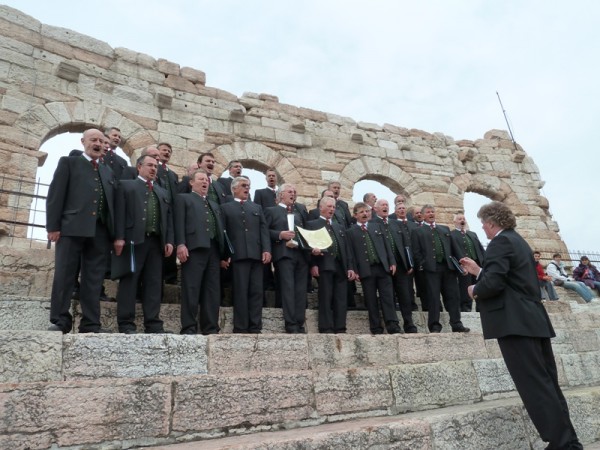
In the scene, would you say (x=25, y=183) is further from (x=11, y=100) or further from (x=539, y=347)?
(x=539, y=347)

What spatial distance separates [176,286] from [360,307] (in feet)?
8.94

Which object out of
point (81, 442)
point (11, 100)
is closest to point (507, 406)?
point (81, 442)

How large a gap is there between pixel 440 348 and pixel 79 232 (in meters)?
3.83

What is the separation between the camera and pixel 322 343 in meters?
4.14

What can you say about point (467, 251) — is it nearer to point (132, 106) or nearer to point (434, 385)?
point (434, 385)

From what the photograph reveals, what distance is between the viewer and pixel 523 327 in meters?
3.18

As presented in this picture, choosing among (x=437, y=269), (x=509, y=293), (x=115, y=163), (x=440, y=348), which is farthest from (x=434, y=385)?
(x=115, y=163)

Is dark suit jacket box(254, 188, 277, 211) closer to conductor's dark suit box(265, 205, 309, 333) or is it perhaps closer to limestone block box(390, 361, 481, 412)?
conductor's dark suit box(265, 205, 309, 333)

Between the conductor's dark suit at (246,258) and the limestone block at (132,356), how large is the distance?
1.03 metres

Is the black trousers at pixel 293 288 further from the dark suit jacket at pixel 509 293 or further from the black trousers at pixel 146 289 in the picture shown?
the dark suit jacket at pixel 509 293

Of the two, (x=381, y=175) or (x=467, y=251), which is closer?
(x=467, y=251)

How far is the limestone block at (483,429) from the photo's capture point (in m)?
3.33

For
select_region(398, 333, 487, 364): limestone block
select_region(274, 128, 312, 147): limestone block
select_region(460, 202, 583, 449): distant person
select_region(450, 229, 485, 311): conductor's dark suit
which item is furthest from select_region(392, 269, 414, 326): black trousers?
select_region(274, 128, 312, 147): limestone block

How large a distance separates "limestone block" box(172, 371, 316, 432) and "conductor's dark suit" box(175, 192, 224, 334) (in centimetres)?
111
